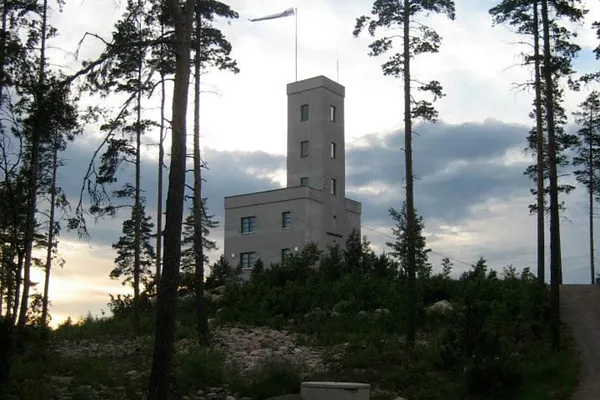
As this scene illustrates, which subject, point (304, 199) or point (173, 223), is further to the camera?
point (304, 199)

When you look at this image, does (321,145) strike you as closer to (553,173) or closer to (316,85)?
(316,85)

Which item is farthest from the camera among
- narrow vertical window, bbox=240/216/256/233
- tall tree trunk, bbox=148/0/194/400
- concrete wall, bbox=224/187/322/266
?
narrow vertical window, bbox=240/216/256/233

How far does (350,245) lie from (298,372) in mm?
25268

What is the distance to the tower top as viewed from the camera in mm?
48969

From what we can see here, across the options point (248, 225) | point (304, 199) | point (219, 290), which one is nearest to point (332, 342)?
point (219, 290)

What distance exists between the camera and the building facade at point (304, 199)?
151ft

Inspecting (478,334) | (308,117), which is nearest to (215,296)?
(308,117)

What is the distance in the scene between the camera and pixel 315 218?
46.0m

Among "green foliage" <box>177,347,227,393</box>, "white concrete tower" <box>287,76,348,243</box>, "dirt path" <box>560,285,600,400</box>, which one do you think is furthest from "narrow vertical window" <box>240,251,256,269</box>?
"green foliage" <box>177,347,227,393</box>

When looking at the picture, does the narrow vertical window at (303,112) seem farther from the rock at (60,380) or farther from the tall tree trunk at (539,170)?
the rock at (60,380)

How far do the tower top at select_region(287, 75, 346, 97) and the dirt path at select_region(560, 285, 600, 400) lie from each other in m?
24.6

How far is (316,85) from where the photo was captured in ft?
161

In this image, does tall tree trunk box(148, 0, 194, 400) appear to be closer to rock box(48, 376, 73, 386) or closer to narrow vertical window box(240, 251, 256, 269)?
rock box(48, 376, 73, 386)

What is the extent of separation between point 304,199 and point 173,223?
109 feet
